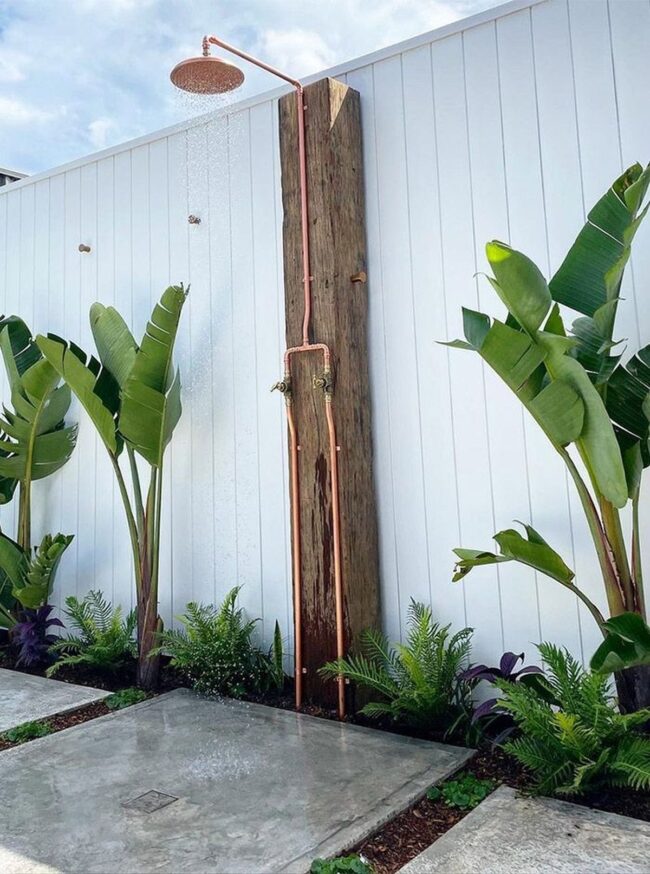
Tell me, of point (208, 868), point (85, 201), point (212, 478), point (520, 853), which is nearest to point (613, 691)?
point (520, 853)

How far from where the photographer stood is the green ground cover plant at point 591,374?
2.33m

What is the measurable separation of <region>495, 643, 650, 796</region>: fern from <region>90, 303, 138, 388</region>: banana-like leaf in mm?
2452

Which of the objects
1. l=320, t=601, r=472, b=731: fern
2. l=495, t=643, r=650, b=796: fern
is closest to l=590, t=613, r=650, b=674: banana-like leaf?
l=495, t=643, r=650, b=796: fern

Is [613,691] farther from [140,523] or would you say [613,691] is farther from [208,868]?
[140,523]

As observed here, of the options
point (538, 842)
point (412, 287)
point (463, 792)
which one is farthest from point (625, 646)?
point (412, 287)

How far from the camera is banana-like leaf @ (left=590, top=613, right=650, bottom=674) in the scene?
2.21 m

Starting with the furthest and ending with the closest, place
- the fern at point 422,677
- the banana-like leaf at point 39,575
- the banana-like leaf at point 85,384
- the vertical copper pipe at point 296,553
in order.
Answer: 1. the banana-like leaf at point 39,575
2. the banana-like leaf at point 85,384
3. the vertical copper pipe at point 296,553
4. the fern at point 422,677

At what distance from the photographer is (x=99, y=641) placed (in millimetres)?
4121

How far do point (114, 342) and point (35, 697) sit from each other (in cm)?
183

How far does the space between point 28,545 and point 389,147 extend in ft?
9.99

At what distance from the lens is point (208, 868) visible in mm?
2090

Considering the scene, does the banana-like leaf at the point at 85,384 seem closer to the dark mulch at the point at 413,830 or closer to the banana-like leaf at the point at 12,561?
the banana-like leaf at the point at 12,561

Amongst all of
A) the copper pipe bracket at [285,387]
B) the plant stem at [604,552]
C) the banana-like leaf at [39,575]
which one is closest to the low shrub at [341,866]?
the plant stem at [604,552]

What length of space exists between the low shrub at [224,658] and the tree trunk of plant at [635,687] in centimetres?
164
